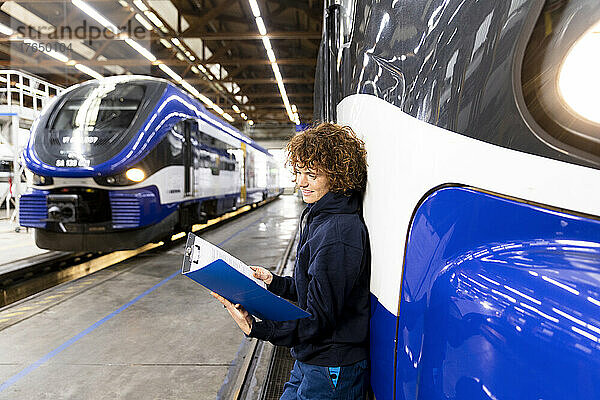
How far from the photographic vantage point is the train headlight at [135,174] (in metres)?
5.82

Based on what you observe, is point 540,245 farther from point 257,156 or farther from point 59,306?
point 257,156

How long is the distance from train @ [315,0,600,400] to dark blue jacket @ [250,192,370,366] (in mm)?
239

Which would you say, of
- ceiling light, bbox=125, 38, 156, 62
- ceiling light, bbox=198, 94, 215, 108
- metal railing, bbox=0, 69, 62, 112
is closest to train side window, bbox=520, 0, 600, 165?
metal railing, bbox=0, 69, 62, 112

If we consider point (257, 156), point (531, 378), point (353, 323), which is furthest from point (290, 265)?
Result: point (257, 156)

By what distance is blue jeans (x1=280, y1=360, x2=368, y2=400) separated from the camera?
1520 millimetres

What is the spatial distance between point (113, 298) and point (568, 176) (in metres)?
4.81

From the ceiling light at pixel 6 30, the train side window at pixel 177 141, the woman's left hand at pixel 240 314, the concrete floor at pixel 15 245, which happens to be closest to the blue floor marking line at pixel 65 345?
the woman's left hand at pixel 240 314

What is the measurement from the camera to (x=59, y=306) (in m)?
4.40

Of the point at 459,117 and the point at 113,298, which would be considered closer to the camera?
the point at 459,117

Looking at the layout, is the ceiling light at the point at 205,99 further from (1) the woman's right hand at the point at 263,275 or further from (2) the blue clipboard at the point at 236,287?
(2) the blue clipboard at the point at 236,287

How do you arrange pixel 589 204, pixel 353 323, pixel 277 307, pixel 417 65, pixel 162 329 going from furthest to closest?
pixel 162 329 → pixel 353 323 → pixel 277 307 → pixel 417 65 → pixel 589 204

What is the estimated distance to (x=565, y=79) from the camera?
2.14 ft

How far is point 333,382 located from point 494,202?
1001 mm

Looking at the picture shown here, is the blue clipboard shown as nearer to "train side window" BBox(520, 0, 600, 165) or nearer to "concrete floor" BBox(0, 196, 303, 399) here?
"train side window" BBox(520, 0, 600, 165)
